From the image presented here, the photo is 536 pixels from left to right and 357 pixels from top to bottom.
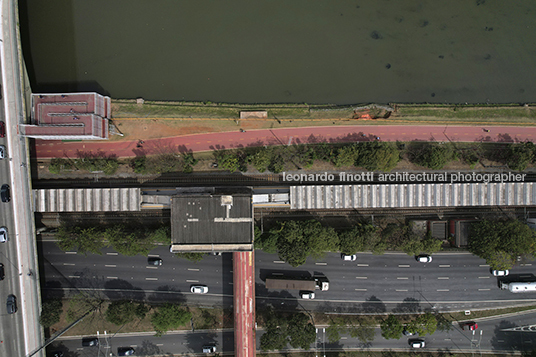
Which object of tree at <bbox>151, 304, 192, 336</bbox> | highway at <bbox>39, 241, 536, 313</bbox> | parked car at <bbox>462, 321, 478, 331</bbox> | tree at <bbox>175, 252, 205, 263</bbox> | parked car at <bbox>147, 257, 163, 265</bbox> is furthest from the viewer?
highway at <bbox>39, 241, 536, 313</bbox>

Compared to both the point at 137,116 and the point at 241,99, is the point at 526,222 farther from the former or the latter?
the point at 137,116

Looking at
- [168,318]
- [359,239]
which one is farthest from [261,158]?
[168,318]

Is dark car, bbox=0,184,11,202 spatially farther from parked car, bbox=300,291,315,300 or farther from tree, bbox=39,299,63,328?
parked car, bbox=300,291,315,300

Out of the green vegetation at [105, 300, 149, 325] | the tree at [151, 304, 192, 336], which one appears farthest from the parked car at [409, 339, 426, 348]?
the green vegetation at [105, 300, 149, 325]

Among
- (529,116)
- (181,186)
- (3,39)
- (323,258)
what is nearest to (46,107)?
(3,39)

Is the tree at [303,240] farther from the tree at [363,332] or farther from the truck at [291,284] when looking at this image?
the tree at [363,332]

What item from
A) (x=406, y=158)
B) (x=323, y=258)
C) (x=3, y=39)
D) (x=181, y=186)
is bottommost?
(x=323, y=258)

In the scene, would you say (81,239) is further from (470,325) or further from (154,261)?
(470,325)
